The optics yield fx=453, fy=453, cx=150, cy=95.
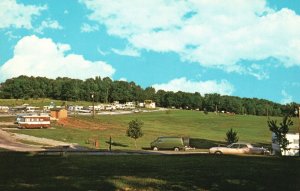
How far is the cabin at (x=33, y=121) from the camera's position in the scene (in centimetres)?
7403

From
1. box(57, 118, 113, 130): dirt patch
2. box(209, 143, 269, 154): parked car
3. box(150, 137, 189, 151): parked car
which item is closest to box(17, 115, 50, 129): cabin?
box(57, 118, 113, 130): dirt patch

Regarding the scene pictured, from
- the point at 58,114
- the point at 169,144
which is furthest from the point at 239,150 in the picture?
the point at 58,114

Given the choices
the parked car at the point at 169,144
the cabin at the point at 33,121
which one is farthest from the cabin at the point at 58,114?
the parked car at the point at 169,144

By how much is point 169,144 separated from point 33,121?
95.3 ft

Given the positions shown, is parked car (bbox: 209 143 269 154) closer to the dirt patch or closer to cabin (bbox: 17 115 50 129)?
cabin (bbox: 17 115 50 129)

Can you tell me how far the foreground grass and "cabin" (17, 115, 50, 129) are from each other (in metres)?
47.2

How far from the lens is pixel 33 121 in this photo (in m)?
74.7

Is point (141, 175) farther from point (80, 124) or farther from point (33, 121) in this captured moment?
point (80, 124)

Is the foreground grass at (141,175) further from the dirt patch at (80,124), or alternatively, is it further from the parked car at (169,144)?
the dirt patch at (80,124)

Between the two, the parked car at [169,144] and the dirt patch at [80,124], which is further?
the dirt patch at [80,124]

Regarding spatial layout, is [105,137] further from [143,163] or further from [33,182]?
[33,182]

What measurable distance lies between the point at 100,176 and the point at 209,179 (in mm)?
4843

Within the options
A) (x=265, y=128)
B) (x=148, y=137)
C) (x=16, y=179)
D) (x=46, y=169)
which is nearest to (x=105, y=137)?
(x=148, y=137)

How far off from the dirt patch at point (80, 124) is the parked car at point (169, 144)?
89.0 feet
